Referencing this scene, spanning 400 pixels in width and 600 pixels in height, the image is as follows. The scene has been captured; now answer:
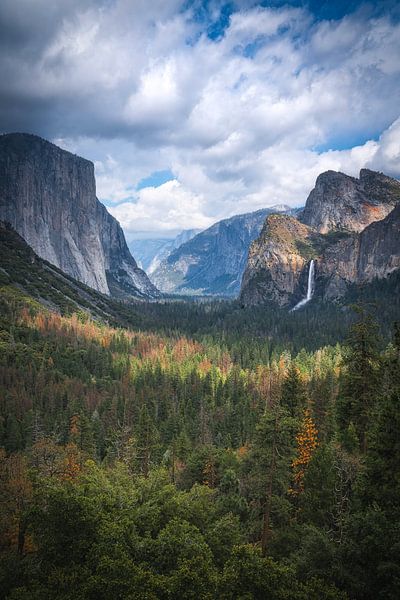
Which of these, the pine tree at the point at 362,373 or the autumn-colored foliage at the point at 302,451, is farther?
the autumn-colored foliage at the point at 302,451

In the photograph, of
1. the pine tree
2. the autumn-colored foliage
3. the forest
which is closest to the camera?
the forest

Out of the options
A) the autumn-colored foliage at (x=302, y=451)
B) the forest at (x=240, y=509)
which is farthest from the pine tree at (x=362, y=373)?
the autumn-colored foliage at (x=302, y=451)

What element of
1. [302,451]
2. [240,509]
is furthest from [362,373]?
[240,509]

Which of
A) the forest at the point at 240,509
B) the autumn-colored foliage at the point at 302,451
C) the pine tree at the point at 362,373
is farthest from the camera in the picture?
the autumn-colored foliage at the point at 302,451

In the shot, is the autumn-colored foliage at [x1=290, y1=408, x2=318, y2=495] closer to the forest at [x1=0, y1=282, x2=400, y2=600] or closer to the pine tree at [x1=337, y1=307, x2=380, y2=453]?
the forest at [x1=0, y1=282, x2=400, y2=600]

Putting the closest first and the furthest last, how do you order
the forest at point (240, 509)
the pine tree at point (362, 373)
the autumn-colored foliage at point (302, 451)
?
the forest at point (240, 509) < the pine tree at point (362, 373) < the autumn-colored foliage at point (302, 451)

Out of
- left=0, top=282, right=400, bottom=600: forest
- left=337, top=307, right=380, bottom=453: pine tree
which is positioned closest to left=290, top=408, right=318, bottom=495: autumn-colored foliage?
left=0, top=282, right=400, bottom=600: forest

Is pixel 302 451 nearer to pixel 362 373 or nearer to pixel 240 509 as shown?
pixel 240 509

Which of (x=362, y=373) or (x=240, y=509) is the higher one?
(x=362, y=373)

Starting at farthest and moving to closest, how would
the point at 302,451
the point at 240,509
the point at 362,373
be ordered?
the point at 302,451
the point at 240,509
the point at 362,373

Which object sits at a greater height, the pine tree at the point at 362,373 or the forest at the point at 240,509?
the pine tree at the point at 362,373

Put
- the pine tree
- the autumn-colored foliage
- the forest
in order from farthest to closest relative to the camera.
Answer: the autumn-colored foliage → the pine tree → the forest

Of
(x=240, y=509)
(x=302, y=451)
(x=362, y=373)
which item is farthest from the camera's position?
(x=302, y=451)

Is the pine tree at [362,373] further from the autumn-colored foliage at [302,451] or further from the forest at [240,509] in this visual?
the autumn-colored foliage at [302,451]
